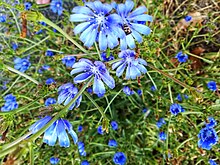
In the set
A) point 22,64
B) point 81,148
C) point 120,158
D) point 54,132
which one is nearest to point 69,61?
point 22,64

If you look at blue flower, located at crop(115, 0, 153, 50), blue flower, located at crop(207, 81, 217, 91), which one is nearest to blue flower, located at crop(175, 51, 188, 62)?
blue flower, located at crop(207, 81, 217, 91)

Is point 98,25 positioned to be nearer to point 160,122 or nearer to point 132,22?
point 132,22

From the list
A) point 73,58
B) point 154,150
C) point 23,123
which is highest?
point 73,58

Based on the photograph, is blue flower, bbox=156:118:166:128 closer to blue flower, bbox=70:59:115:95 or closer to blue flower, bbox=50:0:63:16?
blue flower, bbox=70:59:115:95

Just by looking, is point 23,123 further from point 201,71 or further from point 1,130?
point 201,71

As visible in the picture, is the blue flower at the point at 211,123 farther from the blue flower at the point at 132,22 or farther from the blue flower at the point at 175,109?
the blue flower at the point at 132,22

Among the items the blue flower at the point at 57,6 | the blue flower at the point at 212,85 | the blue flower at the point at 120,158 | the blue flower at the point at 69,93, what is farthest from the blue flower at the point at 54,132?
the blue flower at the point at 57,6

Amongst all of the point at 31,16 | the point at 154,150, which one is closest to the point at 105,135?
the point at 154,150
